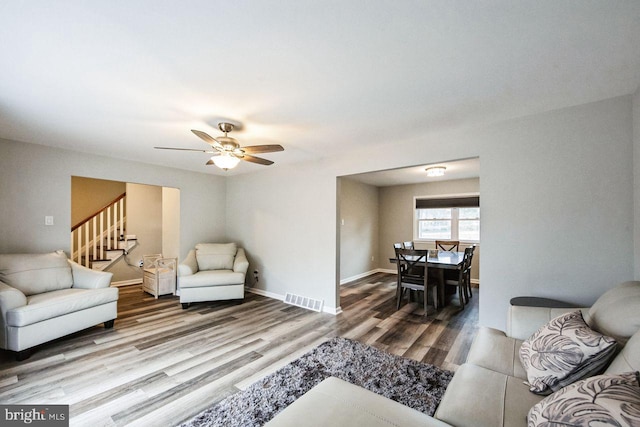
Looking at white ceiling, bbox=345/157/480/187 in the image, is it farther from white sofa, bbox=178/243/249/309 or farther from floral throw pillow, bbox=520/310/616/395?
floral throw pillow, bbox=520/310/616/395

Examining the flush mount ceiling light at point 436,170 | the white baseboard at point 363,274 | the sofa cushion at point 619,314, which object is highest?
the flush mount ceiling light at point 436,170

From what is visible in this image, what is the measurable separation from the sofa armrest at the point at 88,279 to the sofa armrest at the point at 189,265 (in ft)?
3.18

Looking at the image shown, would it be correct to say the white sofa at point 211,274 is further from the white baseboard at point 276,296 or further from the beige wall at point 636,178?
the beige wall at point 636,178

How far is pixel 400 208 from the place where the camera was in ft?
22.9

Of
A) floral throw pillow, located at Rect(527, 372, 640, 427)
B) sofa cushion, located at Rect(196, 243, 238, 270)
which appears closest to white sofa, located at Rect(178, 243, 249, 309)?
sofa cushion, located at Rect(196, 243, 238, 270)

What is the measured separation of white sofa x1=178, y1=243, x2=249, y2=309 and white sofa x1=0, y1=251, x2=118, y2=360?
3.18 feet

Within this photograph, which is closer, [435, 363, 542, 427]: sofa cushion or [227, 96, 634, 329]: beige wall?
[435, 363, 542, 427]: sofa cushion

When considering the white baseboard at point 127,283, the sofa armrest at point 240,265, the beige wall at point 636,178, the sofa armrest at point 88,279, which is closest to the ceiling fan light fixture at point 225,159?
the sofa armrest at point 88,279

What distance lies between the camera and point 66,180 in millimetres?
3617

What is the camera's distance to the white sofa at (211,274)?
Answer: 4.01 meters

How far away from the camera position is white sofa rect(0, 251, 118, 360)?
2.45 metres

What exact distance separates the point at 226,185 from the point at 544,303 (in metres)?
5.37

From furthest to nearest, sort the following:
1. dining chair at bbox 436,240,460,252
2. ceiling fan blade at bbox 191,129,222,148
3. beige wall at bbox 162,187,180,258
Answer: dining chair at bbox 436,240,460,252 < beige wall at bbox 162,187,180,258 < ceiling fan blade at bbox 191,129,222,148

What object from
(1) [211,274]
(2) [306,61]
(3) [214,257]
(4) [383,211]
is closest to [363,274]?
(4) [383,211]
